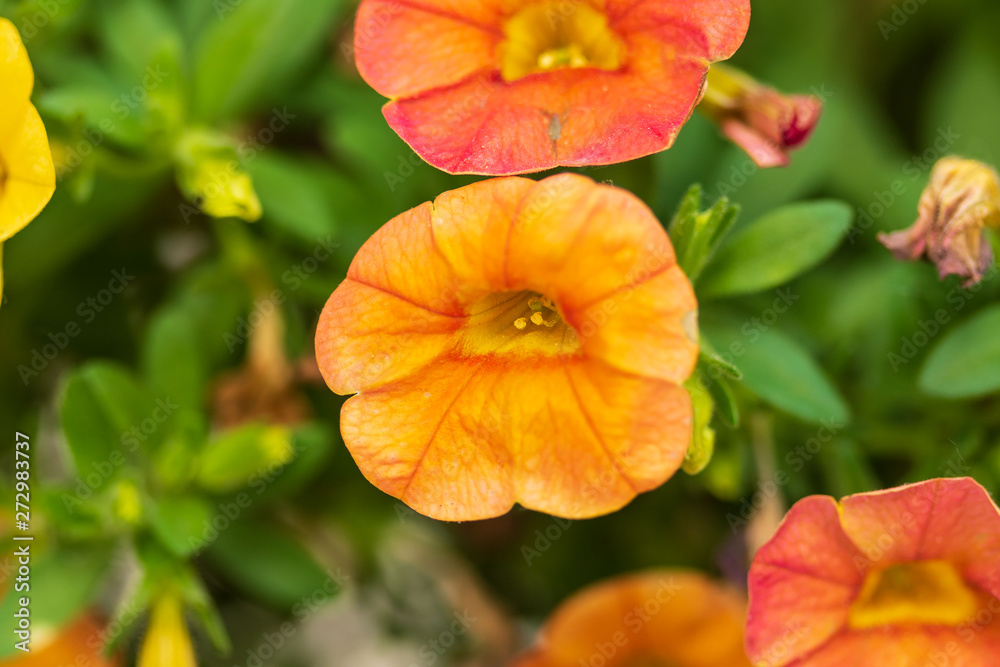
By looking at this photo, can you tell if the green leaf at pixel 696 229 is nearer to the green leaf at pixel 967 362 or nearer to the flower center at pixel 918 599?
the green leaf at pixel 967 362

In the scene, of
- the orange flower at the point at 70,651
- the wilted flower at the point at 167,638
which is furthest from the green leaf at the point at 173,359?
the orange flower at the point at 70,651

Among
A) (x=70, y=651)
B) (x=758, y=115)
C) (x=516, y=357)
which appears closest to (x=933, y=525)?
(x=516, y=357)

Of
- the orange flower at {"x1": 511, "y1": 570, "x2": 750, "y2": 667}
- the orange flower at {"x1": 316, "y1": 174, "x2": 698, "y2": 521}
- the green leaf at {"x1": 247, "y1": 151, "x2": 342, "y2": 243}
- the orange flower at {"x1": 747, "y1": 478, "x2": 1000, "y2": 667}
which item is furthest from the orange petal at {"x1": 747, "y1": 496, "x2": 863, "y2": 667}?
the green leaf at {"x1": 247, "y1": 151, "x2": 342, "y2": 243}

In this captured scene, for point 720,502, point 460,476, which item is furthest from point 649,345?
point 720,502

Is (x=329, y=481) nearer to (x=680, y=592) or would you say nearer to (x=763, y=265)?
(x=680, y=592)

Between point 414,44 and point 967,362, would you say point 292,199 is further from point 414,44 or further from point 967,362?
point 967,362

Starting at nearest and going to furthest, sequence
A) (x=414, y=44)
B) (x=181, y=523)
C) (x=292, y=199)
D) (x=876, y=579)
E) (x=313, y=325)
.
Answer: (x=414, y=44) → (x=876, y=579) → (x=181, y=523) → (x=292, y=199) → (x=313, y=325)
